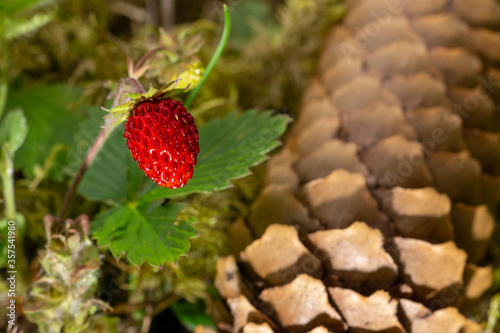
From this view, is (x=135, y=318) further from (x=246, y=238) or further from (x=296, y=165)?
(x=296, y=165)

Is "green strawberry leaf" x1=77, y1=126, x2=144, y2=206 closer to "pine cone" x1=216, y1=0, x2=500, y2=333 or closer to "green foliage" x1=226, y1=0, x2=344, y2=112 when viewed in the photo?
"pine cone" x1=216, y1=0, x2=500, y2=333

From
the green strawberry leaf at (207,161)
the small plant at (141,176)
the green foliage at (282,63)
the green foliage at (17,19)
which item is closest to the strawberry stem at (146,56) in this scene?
the small plant at (141,176)

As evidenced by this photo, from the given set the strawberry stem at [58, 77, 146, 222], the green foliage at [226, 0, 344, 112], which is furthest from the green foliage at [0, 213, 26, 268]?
the green foliage at [226, 0, 344, 112]

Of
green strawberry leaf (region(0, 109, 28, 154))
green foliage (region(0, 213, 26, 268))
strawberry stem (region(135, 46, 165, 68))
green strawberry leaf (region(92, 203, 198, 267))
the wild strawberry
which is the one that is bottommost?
green foliage (region(0, 213, 26, 268))

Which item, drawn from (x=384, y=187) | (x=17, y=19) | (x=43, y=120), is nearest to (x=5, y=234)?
(x=43, y=120)

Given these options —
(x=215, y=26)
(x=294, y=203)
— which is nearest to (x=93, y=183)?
(x=294, y=203)
